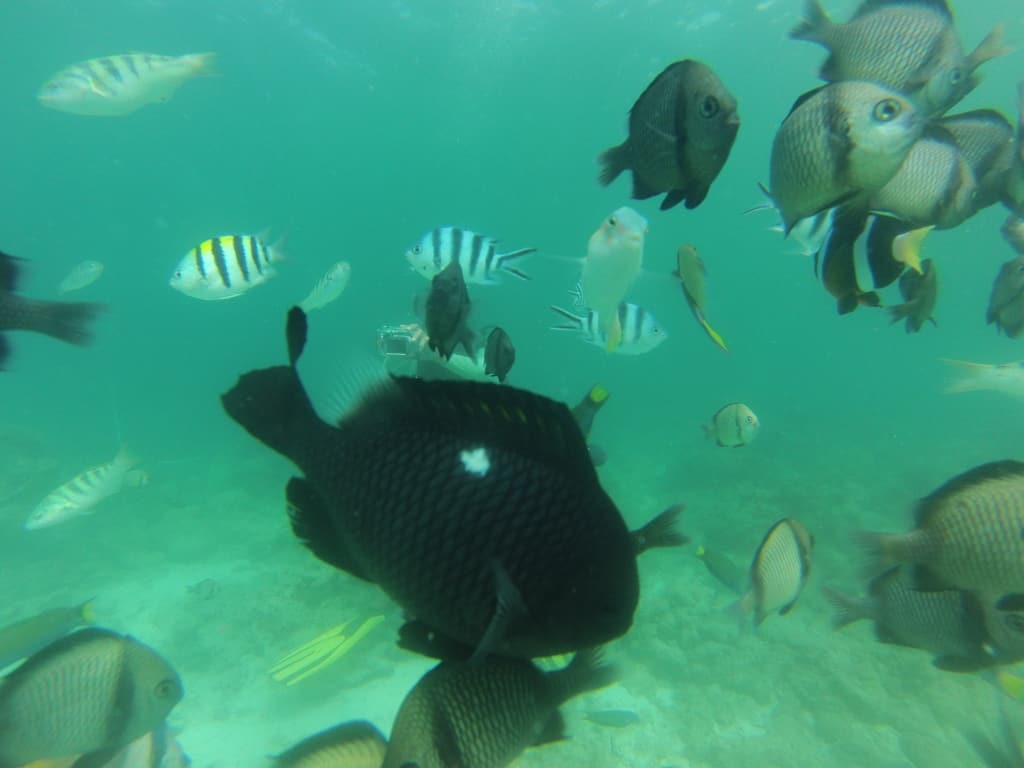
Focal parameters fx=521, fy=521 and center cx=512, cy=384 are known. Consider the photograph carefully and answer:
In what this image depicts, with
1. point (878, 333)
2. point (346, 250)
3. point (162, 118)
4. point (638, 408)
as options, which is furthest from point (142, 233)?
point (878, 333)

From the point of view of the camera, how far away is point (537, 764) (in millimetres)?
5586

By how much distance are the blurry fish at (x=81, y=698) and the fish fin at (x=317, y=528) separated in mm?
1940

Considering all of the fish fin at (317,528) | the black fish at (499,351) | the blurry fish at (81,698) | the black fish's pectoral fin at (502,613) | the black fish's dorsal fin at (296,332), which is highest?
the black fish's dorsal fin at (296,332)

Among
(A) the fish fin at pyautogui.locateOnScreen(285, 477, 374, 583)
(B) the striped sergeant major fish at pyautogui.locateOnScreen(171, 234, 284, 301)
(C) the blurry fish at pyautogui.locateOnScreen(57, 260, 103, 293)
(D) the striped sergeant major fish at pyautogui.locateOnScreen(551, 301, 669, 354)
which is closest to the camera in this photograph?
(A) the fish fin at pyautogui.locateOnScreen(285, 477, 374, 583)

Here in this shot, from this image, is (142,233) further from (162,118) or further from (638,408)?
(638,408)

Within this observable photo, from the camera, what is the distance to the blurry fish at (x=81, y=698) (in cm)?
221

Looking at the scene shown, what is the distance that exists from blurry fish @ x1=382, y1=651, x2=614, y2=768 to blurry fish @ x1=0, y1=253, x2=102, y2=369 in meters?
2.28

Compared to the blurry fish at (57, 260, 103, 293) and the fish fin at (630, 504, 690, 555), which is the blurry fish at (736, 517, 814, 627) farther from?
the blurry fish at (57, 260, 103, 293)

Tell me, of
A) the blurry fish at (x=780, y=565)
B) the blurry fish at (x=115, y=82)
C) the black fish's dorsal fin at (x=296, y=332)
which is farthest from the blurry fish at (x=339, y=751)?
the blurry fish at (x=115, y=82)

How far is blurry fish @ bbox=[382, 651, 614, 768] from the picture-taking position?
4.23 feet

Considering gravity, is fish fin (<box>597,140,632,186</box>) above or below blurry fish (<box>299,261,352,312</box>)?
above

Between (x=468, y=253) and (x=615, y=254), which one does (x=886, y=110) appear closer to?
(x=615, y=254)

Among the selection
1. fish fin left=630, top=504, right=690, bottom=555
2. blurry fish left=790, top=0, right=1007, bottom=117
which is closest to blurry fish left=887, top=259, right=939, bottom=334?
blurry fish left=790, top=0, right=1007, bottom=117

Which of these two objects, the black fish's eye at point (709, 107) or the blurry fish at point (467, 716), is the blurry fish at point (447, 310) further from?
the blurry fish at point (467, 716)
